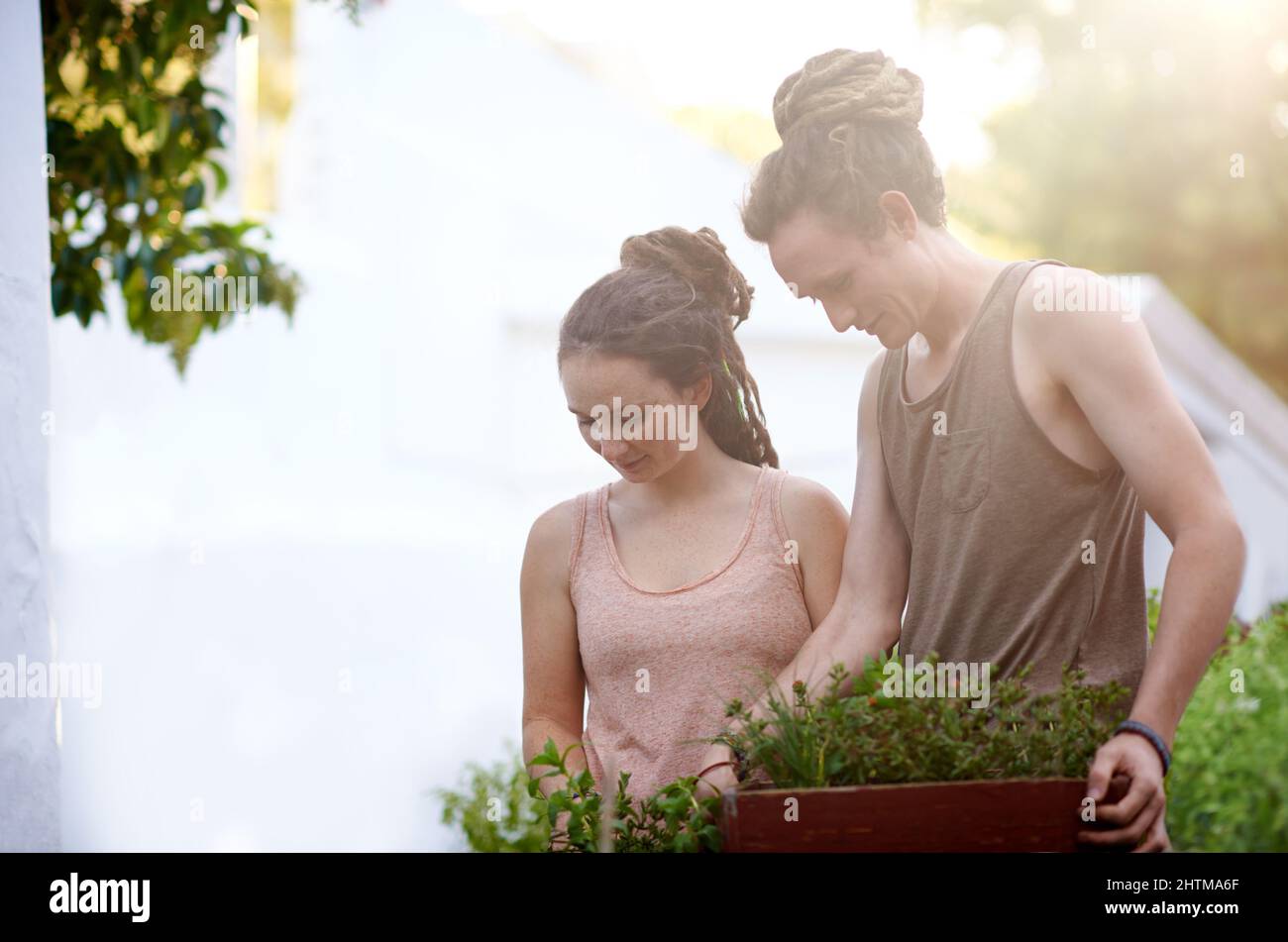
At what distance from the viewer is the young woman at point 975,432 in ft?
5.84

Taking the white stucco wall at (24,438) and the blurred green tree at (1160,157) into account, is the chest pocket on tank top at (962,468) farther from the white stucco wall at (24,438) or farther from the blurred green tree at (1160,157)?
the blurred green tree at (1160,157)

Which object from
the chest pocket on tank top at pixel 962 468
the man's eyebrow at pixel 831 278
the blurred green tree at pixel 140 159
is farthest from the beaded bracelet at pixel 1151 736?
the blurred green tree at pixel 140 159

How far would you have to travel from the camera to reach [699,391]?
2.31 meters

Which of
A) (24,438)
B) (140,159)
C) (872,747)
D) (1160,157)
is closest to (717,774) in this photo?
(872,747)

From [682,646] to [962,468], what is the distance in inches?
21.5

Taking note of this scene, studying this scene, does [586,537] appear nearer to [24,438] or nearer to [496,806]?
[24,438]

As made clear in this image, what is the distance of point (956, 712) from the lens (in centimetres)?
170

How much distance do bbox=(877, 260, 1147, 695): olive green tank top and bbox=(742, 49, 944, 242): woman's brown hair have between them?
0.67ft

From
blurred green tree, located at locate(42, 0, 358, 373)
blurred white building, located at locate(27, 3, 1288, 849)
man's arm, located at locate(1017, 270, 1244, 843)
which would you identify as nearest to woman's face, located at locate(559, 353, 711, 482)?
man's arm, located at locate(1017, 270, 1244, 843)

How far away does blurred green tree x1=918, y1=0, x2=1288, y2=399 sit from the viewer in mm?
14148

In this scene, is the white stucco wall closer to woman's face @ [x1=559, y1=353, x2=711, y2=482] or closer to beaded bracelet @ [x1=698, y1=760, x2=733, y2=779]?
woman's face @ [x1=559, y1=353, x2=711, y2=482]
